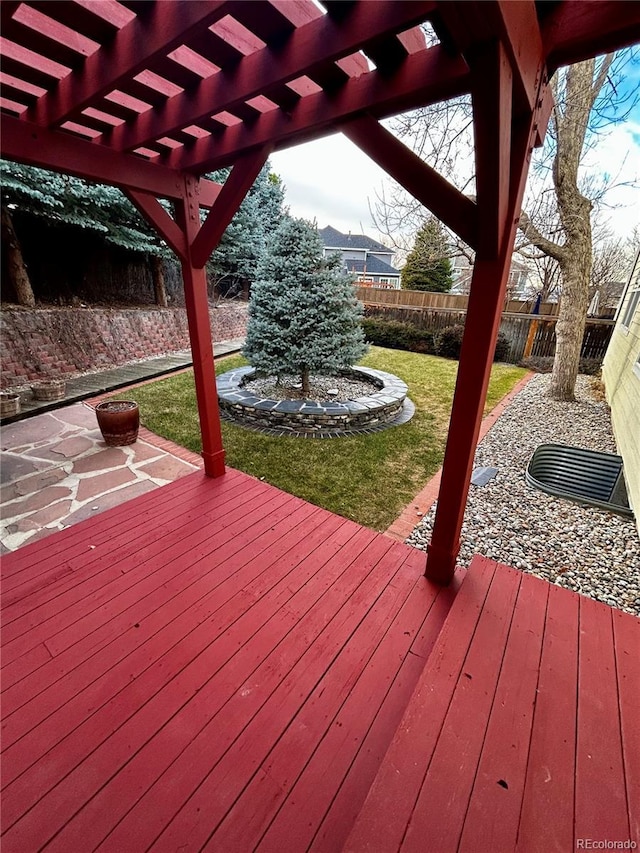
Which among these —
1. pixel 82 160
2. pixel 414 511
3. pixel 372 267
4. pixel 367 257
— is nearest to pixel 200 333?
pixel 82 160

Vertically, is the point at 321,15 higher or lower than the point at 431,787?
higher

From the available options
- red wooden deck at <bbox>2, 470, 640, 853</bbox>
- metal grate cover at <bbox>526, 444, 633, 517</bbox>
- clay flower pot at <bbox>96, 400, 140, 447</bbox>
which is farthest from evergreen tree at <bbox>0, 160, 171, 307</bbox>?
metal grate cover at <bbox>526, 444, 633, 517</bbox>

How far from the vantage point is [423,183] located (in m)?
1.55

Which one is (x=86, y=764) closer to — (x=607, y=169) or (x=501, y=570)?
(x=501, y=570)

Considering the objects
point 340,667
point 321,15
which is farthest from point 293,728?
point 321,15

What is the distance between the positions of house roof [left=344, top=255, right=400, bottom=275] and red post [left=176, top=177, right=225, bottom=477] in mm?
30061

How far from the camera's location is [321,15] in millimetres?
1292

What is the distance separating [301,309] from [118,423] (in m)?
2.92

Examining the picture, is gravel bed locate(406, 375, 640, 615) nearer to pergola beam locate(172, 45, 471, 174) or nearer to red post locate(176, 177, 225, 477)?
red post locate(176, 177, 225, 477)

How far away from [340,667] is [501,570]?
1.18 meters

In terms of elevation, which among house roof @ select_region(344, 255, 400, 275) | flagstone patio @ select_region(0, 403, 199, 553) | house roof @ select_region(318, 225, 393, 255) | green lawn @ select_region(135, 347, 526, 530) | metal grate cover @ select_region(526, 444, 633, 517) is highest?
house roof @ select_region(318, 225, 393, 255)

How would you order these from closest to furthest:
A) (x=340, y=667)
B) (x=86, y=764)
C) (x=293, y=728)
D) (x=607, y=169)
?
(x=86, y=764), (x=293, y=728), (x=340, y=667), (x=607, y=169)

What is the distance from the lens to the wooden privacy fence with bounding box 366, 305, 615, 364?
8.91 metres

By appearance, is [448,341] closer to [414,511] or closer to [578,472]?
[578,472]
